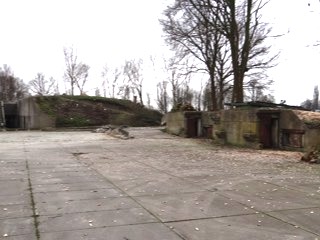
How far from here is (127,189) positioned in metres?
9.39

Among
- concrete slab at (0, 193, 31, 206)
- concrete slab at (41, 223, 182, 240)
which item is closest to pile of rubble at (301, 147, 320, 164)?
concrete slab at (0, 193, 31, 206)

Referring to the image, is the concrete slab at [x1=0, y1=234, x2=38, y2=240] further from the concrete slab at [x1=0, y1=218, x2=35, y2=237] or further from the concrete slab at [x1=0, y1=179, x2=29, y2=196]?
the concrete slab at [x1=0, y1=179, x2=29, y2=196]

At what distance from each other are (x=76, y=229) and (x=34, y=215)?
3.64ft

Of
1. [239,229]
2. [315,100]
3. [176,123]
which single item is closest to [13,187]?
[239,229]

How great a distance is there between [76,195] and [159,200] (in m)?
1.60

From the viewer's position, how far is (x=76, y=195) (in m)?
8.69

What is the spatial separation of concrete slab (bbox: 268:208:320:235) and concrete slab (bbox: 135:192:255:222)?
0.52 metres

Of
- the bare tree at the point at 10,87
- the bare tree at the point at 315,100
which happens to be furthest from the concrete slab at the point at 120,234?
the bare tree at the point at 10,87

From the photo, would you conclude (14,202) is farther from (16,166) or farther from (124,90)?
(124,90)

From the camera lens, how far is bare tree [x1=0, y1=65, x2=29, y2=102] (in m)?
83.4

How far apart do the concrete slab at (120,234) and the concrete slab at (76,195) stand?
2235 millimetres

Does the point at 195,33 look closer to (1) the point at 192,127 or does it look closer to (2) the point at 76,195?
(1) the point at 192,127

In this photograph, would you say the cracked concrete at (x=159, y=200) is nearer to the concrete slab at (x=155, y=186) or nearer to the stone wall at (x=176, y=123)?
the concrete slab at (x=155, y=186)

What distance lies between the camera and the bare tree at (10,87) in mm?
83375
